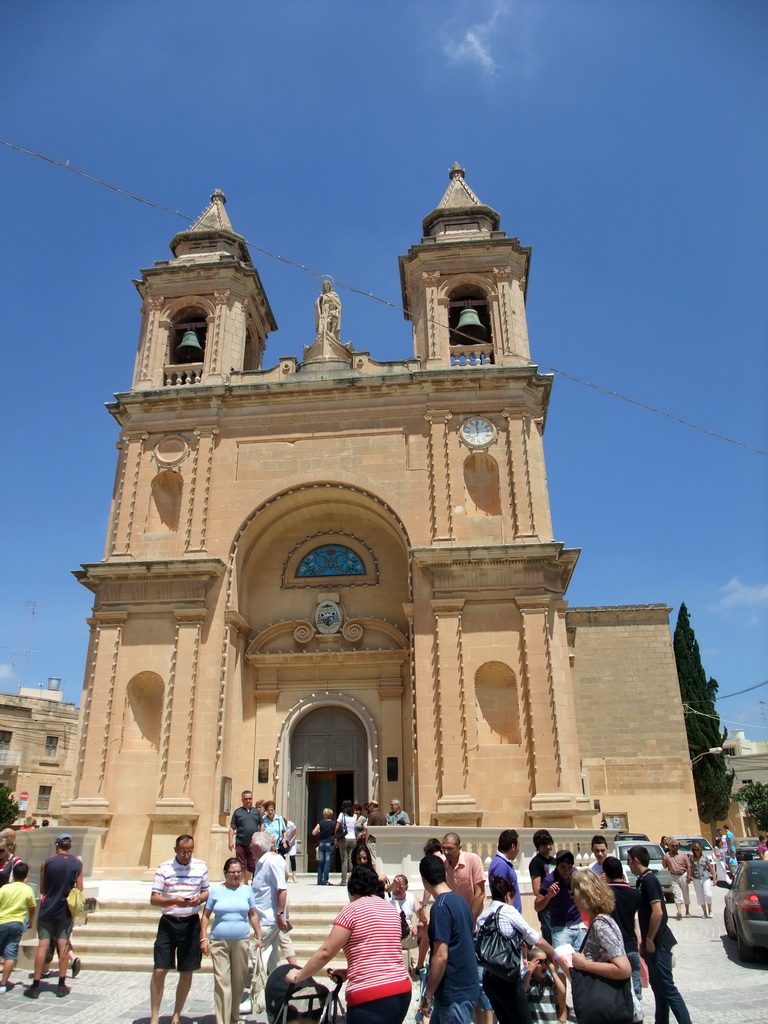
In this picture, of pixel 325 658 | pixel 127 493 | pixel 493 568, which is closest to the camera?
pixel 493 568

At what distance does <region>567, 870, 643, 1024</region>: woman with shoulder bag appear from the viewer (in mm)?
4594

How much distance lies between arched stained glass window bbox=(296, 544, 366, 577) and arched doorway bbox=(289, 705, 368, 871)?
327 centimetres

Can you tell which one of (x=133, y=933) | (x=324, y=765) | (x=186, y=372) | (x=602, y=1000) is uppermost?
(x=186, y=372)

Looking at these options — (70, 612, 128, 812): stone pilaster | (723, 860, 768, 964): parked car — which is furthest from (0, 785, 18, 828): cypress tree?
(723, 860, 768, 964): parked car

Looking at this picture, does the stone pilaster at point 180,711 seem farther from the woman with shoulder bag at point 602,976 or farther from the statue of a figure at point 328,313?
the woman with shoulder bag at point 602,976

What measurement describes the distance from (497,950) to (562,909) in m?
1.68

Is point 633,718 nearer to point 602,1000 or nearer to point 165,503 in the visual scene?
point 165,503

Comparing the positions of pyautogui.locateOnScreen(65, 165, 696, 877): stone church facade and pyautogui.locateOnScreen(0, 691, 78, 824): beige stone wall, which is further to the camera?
pyautogui.locateOnScreen(0, 691, 78, 824): beige stone wall

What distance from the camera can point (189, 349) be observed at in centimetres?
2067

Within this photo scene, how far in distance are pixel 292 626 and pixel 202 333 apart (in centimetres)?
902

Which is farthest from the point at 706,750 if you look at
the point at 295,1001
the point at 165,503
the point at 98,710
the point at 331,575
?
the point at 295,1001

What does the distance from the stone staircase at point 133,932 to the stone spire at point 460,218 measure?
657 inches

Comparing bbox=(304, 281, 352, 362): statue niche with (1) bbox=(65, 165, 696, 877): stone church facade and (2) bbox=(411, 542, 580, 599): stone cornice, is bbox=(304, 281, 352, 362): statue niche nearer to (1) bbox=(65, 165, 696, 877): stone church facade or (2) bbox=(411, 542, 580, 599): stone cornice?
(1) bbox=(65, 165, 696, 877): stone church facade

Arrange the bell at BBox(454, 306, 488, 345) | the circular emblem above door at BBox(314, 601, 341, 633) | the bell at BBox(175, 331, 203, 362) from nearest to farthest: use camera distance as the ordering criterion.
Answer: the circular emblem above door at BBox(314, 601, 341, 633), the bell at BBox(454, 306, 488, 345), the bell at BBox(175, 331, 203, 362)
